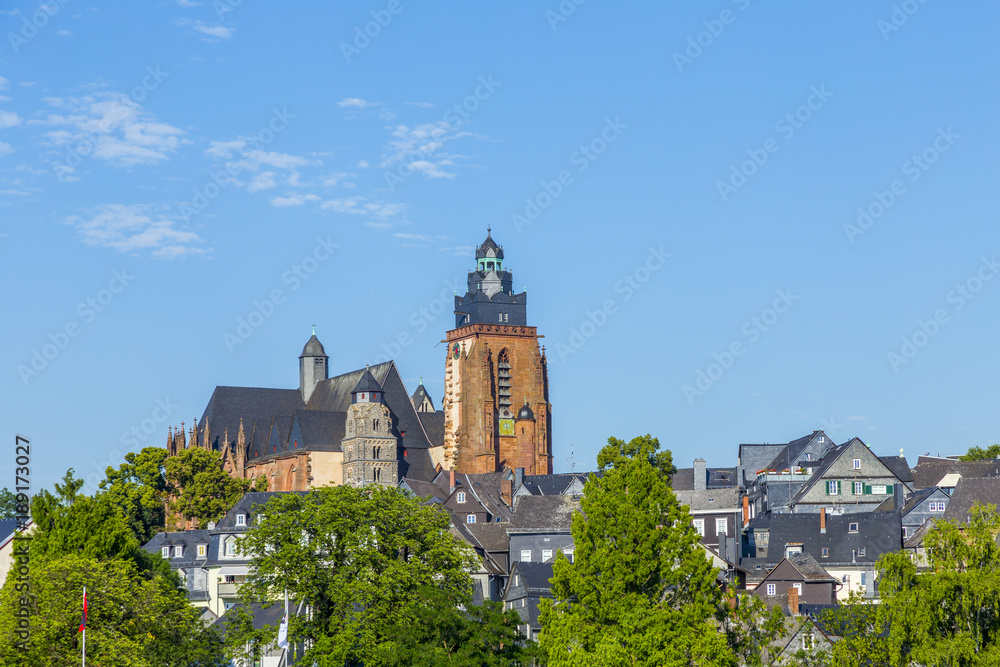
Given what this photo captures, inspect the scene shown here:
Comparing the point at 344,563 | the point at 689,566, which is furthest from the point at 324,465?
the point at 689,566

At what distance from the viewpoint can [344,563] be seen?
242ft

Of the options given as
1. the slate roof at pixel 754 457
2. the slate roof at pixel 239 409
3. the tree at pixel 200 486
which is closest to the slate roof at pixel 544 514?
the slate roof at pixel 754 457

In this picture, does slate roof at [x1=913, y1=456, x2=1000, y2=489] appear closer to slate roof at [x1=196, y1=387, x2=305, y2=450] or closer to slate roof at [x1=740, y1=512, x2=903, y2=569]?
slate roof at [x1=740, y1=512, x2=903, y2=569]

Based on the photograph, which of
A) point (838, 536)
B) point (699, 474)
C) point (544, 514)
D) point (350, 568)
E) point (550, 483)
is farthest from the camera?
point (550, 483)

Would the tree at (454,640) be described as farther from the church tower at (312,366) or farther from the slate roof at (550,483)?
the church tower at (312,366)

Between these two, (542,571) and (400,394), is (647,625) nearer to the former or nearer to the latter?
(542,571)

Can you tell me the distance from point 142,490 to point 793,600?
239ft

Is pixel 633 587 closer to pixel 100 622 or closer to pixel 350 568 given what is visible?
pixel 350 568

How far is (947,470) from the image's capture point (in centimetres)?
13000

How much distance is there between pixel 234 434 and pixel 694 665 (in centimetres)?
12573

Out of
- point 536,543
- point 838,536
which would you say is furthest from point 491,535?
point 838,536

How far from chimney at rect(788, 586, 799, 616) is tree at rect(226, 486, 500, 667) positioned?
19.5 metres

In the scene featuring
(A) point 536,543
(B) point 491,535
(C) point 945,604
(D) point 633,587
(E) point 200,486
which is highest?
(E) point 200,486

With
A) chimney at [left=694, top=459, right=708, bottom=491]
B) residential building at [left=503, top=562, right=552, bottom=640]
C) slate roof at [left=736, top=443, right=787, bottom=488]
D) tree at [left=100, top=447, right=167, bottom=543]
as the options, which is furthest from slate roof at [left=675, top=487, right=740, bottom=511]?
tree at [left=100, top=447, right=167, bottom=543]
